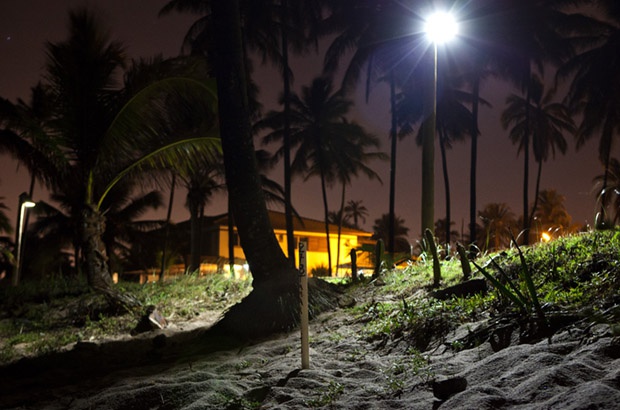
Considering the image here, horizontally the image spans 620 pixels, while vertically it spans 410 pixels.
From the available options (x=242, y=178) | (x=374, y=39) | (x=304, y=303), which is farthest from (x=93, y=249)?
(x=374, y=39)

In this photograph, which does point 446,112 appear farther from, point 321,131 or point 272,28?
point 272,28

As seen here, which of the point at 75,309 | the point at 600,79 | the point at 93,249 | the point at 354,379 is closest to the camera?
the point at 354,379

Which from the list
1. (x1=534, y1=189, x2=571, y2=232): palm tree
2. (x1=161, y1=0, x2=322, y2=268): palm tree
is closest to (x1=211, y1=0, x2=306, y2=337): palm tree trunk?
(x1=161, y1=0, x2=322, y2=268): palm tree

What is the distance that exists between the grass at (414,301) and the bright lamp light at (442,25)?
475 centimetres

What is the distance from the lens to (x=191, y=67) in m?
9.43

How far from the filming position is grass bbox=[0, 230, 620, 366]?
3469mm

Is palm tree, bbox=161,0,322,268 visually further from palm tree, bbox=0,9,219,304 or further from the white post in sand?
the white post in sand

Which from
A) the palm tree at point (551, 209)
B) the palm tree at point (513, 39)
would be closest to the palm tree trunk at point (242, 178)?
the palm tree at point (513, 39)

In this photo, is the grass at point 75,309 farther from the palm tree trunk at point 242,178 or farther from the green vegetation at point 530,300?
the green vegetation at point 530,300

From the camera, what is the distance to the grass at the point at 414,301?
11.4ft

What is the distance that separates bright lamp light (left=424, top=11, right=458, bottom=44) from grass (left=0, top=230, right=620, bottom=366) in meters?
4.75

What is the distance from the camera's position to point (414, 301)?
5141 millimetres

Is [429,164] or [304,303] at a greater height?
[429,164]

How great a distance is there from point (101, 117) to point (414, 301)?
7.70 meters
